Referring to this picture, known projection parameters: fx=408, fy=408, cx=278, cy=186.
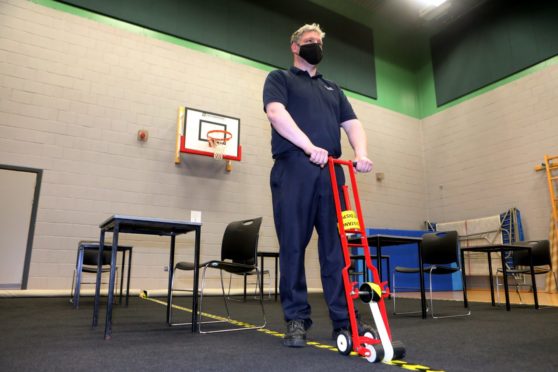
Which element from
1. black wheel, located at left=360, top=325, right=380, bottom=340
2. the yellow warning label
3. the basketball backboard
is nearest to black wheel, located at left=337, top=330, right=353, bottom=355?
black wheel, located at left=360, top=325, right=380, bottom=340

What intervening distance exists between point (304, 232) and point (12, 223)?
6.79 m

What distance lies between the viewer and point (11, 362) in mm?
1494

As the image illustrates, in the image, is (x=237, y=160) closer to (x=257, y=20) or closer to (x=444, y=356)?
(x=257, y=20)

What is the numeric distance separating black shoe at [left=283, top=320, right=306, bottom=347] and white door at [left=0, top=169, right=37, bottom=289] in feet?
20.9

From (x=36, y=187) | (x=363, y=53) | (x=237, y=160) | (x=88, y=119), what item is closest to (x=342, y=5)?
(x=363, y=53)

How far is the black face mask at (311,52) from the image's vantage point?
84.7 inches

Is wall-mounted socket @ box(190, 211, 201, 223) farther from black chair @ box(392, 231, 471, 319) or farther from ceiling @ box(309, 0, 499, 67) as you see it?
ceiling @ box(309, 0, 499, 67)

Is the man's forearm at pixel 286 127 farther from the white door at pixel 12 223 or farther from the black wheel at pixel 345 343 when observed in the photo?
the white door at pixel 12 223

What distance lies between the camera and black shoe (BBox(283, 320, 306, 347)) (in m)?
1.82

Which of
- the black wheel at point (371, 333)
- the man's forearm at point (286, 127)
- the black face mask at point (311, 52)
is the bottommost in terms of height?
the black wheel at point (371, 333)

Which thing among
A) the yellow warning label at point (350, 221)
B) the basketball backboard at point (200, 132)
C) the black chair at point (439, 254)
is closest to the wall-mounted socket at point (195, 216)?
the basketball backboard at point (200, 132)

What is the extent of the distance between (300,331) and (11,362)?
114 cm

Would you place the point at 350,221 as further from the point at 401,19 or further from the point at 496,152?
the point at 401,19

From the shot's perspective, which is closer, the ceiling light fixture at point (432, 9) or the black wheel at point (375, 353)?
the black wheel at point (375, 353)
